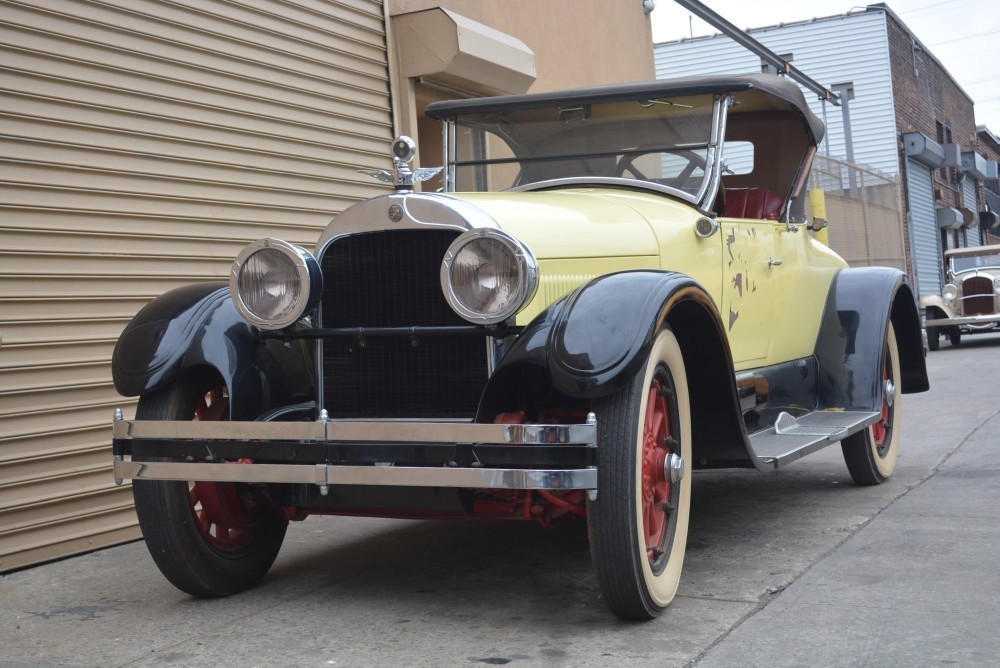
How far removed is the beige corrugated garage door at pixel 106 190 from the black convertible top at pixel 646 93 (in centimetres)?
146

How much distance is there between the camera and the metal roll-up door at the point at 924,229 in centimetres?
2706

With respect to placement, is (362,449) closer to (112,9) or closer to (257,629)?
(257,629)

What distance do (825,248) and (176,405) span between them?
386 centimetres

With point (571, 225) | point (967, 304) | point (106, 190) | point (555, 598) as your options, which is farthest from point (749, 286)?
point (967, 304)

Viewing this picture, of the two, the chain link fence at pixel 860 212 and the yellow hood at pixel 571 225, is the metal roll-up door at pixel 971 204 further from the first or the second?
the yellow hood at pixel 571 225

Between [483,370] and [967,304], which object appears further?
[967,304]

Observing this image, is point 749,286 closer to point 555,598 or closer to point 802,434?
point 802,434

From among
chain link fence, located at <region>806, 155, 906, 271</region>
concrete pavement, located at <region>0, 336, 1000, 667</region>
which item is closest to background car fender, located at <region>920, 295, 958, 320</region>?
chain link fence, located at <region>806, 155, 906, 271</region>

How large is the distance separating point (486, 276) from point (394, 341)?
460mm

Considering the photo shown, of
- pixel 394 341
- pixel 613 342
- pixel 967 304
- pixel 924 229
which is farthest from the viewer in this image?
pixel 924 229

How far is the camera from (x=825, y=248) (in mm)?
6188

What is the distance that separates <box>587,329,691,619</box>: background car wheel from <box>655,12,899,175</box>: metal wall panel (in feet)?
76.0

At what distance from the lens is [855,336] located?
5633mm

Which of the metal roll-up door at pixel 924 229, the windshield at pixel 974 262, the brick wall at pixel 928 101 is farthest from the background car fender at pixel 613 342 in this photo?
the metal roll-up door at pixel 924 229
